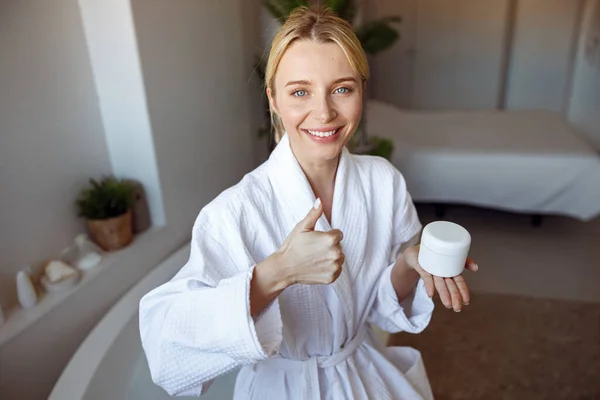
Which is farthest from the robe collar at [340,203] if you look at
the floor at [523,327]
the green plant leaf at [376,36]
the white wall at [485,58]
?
the white wall at [485,58]

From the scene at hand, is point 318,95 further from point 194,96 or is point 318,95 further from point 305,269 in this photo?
point 194,96

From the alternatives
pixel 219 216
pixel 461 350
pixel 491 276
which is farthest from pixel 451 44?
pixel 219 216

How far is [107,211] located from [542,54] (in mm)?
4190

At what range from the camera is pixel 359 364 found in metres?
0.98

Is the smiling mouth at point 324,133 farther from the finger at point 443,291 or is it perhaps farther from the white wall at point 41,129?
the white wall at point 41,129

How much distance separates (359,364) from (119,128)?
1.20 m

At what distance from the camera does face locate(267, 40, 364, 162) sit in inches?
30.9

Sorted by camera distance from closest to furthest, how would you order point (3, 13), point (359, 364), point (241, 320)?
1. point (241, 320)
2. point (359, 364)
3. point (3, 13)

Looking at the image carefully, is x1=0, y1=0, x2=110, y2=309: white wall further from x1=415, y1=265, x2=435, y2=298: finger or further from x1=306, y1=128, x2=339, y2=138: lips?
x1=415, y1=265, x2=435, y2=298: finger

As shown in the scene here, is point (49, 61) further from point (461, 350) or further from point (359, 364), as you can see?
point (461, 350)

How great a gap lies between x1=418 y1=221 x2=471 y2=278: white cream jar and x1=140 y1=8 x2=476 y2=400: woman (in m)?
0.03

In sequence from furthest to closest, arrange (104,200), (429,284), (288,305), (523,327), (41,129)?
(523,327) → (104,200) → (41,129) → (288,305) → (429,284)

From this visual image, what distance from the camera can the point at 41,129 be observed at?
1482 mm

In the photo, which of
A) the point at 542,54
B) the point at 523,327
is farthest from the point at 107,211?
the point at 542,54
